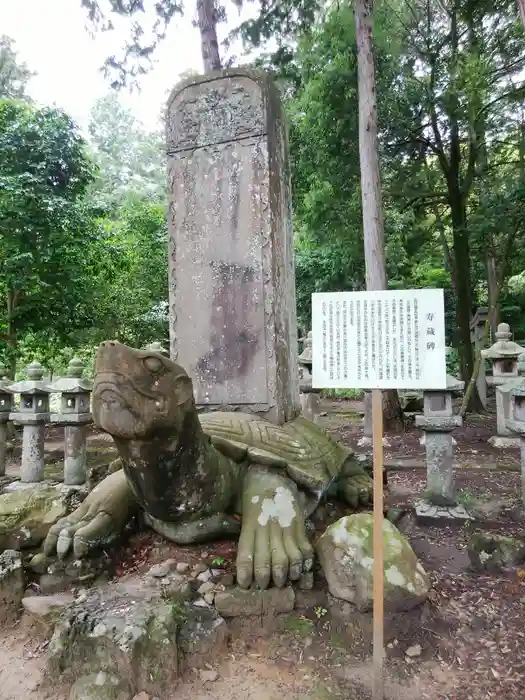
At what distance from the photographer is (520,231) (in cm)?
1119

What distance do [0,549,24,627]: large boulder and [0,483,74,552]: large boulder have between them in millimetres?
524

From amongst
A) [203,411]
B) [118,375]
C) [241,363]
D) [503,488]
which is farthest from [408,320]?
[503,488]

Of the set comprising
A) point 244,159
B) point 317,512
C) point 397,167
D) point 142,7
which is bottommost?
point 317,512

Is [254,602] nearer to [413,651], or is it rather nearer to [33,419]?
[413,651]

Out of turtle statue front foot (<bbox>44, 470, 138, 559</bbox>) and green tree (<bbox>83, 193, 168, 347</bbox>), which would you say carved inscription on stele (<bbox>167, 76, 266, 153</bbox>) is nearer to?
turtle statue front foot (<bbox>44, 470, 138, 559</bbox>)

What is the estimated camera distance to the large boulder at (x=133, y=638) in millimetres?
1976

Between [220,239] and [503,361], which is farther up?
[220,239]

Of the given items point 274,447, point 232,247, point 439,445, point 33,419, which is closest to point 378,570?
point 274,447

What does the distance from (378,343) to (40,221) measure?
6571 mm

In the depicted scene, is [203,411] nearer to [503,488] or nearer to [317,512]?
[317,512]

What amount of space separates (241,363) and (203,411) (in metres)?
0.50

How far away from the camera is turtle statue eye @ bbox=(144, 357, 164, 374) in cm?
229

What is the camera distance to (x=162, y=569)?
2.59m

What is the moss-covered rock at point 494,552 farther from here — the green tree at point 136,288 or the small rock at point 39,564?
the green tree at point 136,288
